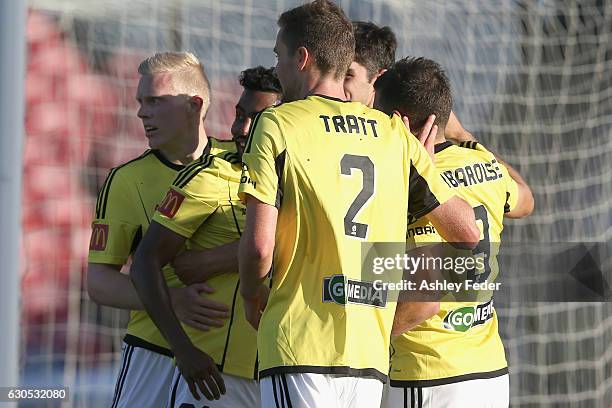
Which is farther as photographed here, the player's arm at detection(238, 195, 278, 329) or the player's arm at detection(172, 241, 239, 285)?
the player's arm at detection(172, 241, 239, 285)

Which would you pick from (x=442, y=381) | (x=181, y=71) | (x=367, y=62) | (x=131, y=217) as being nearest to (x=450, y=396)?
(x=442, y=381)

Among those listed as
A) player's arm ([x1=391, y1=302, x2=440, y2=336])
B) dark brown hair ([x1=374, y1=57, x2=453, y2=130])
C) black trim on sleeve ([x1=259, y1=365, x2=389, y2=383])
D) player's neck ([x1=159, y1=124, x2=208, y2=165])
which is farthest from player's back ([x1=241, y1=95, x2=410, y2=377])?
player's neck ([x1=159, y1=124, x2=208, y2=165])

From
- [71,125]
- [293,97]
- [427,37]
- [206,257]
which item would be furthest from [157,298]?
[427,37]

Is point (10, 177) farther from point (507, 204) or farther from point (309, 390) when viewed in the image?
point (507, 204)

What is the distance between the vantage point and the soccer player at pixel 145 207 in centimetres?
390

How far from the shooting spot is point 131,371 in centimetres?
393

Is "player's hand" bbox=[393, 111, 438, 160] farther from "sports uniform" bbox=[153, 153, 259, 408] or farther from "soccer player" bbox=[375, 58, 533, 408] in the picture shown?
"sports uniform" bbox=[153, 153, 259, 408]

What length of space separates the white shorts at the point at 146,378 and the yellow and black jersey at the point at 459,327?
2.66 ft

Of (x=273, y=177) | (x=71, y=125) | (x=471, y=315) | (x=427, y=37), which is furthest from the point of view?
(x=427, y=37)

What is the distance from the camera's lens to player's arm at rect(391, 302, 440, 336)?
11.1 feet

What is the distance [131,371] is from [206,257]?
589 millimetres

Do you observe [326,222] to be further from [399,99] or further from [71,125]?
[71,125]

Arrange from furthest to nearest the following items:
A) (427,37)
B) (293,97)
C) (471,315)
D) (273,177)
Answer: (427,37)
(471,315)
(293,97)
(273,177)

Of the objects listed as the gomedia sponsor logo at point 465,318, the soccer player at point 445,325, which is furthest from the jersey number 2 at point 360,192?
the gomedia sponsor logo at point 465,318
